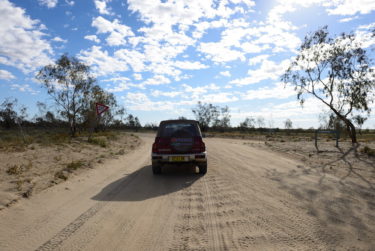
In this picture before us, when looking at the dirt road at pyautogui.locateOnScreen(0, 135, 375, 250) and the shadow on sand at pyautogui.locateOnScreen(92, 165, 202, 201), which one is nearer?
the dirt road at pyautogui.locateOnScreen(0, 135, 375, 250)

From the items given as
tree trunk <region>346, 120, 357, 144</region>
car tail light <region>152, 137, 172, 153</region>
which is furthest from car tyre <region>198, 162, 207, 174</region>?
tree trunk <region>346, 120, 357, 144</region>

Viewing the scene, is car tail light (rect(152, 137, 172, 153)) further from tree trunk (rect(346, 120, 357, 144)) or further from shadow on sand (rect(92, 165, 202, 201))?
tree trunk (rect(346, 120, 357, 144))

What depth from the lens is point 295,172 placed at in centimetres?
935

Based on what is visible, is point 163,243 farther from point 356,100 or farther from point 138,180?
point 356,100

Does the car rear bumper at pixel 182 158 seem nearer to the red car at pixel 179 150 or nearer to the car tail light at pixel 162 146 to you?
the red car at pixel 179 150

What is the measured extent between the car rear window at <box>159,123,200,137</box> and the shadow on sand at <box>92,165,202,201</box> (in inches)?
53.3

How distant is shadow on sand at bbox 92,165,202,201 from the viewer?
21.0 ft

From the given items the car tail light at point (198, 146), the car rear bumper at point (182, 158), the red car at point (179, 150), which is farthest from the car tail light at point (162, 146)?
the car tail light at point (198, 146)

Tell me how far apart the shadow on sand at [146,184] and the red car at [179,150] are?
47cm

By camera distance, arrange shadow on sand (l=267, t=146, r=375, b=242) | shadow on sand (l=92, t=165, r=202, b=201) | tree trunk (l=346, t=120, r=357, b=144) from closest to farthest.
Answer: shadow on sand (l=267, t=146, r=375, b=242)
shadow on sand (l=92, t=165, r=202, b=201)
tree trunk (l=346, t=120, r=357, b=144)

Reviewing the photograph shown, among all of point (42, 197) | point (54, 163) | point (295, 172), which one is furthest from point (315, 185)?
point (54, 163)

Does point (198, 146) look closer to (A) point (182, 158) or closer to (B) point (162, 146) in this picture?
(A) point (182, 158)

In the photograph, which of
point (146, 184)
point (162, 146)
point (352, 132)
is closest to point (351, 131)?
point (352, 132)

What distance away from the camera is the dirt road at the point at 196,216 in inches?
147
